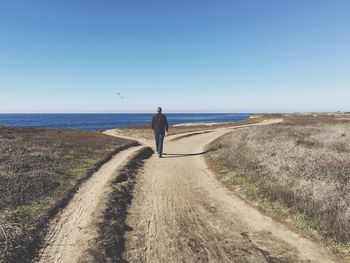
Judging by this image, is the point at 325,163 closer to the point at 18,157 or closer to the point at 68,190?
the point at 68,190

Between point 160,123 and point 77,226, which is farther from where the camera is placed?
point 160,123

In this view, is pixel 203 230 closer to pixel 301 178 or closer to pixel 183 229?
pixel 183 229

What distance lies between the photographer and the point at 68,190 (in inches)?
450

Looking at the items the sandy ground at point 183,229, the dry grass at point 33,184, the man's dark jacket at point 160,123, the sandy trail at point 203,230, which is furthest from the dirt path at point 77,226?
the man's dark jacket at point 160,123

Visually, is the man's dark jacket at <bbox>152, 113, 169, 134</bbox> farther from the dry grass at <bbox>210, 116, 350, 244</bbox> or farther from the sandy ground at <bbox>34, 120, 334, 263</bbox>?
the sandy ground at <bbox>34, 120, 334, 263</bbox>

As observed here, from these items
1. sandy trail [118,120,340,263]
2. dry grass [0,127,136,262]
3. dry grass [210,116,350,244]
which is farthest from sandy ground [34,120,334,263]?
dry grass [210,116,350,244]

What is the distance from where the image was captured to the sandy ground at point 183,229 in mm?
7008

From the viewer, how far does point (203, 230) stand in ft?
27.7

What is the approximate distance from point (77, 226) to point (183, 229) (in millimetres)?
2891

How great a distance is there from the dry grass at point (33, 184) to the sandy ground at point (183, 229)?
0.53 metres

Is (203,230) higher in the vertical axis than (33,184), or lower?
lower

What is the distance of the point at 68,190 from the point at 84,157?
292 inches

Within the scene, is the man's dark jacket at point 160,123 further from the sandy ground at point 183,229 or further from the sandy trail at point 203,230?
the sandy ground at point 183,229

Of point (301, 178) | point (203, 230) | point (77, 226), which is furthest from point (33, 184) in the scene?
point (301, 178)
